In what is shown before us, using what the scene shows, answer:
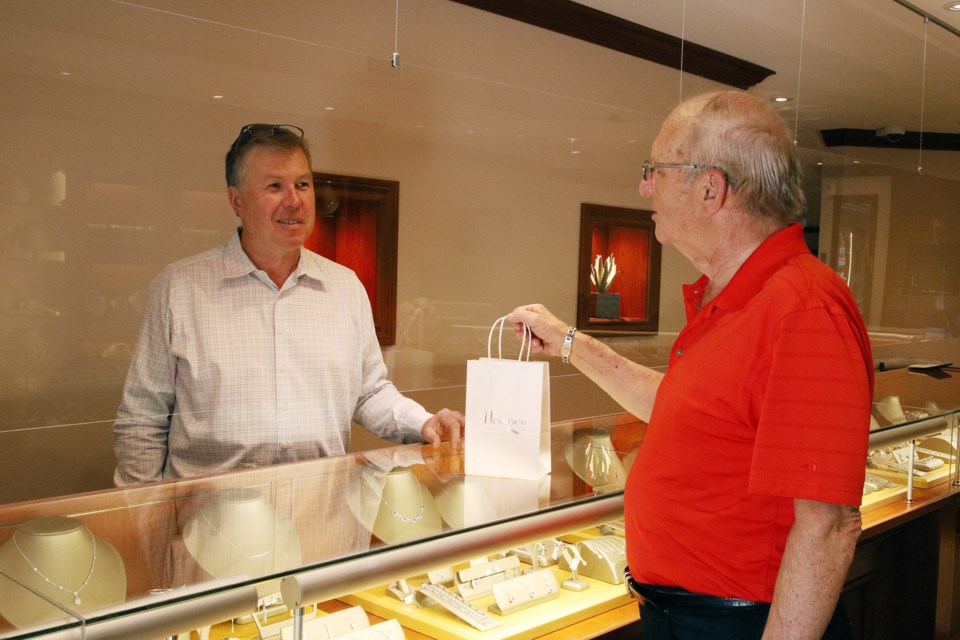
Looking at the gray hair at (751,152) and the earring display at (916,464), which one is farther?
the earring display at (916,464)

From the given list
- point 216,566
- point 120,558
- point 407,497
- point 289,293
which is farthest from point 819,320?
point 289,293

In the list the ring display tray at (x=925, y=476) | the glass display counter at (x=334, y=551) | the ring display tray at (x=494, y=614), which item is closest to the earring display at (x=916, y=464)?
the ring display tray at (x=925, y=476)

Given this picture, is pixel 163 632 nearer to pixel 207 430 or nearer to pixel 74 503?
pixel 74 503

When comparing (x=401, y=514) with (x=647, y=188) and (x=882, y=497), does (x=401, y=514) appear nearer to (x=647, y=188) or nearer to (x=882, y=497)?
(x=647, y=188)

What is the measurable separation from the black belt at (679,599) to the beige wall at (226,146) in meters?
1.55

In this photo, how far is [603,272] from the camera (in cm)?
398

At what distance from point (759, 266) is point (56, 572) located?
4.32 ft

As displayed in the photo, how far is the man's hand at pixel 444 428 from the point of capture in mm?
2351

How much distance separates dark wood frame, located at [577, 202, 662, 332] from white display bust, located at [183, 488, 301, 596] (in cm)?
244

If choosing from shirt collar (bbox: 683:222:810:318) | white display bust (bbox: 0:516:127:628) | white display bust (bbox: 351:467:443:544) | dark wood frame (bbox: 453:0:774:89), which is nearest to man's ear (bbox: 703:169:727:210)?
shirt collar (bbox: 683:222:810:318)

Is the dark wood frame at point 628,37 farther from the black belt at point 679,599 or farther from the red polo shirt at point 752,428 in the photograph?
the black belt at point 679,599

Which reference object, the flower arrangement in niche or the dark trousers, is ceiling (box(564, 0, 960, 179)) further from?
the dark trousers

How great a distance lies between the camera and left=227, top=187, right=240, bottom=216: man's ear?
2.54 metres

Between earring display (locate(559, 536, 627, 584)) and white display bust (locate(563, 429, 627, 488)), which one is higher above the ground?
white display bust (locate(563, 429, 627, 488))
